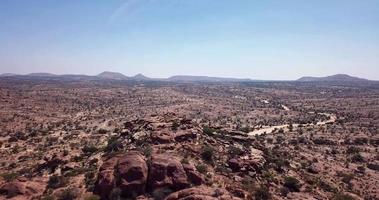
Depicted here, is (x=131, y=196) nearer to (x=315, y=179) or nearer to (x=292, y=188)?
(x=292, y=188)

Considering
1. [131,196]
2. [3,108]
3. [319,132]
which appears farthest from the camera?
[3,108]

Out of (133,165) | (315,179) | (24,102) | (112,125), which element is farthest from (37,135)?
(24,102)

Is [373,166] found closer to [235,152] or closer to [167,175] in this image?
[235,152]

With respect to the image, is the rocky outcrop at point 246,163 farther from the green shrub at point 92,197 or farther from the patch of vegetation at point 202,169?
the green shrub at point 92,197

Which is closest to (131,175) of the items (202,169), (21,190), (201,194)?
(201,194)

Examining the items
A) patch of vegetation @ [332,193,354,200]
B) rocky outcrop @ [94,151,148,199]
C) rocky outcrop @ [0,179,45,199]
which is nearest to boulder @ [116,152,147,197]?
rocky outcrop @ [94,151,148,199]

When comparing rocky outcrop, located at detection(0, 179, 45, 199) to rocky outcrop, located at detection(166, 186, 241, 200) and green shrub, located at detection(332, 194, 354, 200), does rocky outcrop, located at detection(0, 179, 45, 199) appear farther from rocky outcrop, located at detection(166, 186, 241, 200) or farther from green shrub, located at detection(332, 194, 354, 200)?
green shrub, located at detection(332, 194, 354, 200)

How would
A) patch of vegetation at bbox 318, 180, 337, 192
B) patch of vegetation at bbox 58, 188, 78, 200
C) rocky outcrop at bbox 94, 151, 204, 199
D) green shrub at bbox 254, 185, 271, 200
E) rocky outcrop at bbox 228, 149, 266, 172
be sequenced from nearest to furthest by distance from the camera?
rocky outcrop at bbox 94, 151, 204, 199
patch of vegetation at bbox 58, 188, 78, 200
green shrub at bbox 254, 185, 271, 200
rocky outcrop at bbox 228, 149, 266, 172
patch of vegetation at bbox 318, 180, 337, 192

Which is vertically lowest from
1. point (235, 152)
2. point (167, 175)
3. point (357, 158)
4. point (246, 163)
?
point (357, 158)
